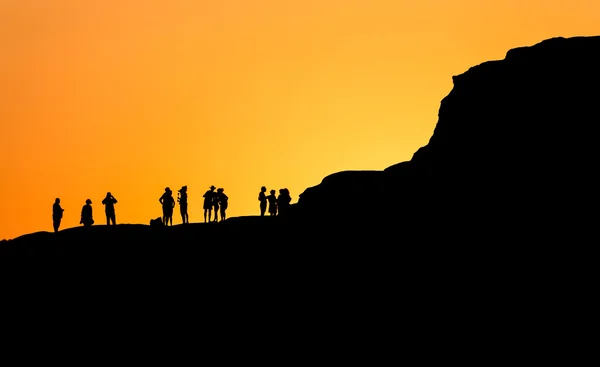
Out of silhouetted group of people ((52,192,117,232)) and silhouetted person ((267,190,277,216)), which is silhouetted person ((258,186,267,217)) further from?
silhouetted group of people ((52,192,117,232))

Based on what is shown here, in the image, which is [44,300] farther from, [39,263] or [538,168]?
[538,168]

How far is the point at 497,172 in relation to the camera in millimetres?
46438

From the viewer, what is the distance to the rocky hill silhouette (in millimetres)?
44062

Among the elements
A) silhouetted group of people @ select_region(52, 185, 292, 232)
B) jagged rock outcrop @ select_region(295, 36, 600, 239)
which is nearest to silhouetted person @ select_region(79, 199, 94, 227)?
silhouetted group of people @ select_region(52, 185, 292, 232)

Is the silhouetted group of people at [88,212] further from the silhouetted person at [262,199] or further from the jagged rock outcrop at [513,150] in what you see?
the jagged rock outcrop at [513,150]

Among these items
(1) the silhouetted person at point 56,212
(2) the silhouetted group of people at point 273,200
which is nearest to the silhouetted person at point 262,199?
(2) the silhouetted group of people at point 273,200

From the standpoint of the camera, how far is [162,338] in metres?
55.4

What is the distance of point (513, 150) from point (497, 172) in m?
1.09

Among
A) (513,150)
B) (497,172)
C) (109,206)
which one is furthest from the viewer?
(109,206)

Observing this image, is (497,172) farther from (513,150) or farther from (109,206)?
(109,206)

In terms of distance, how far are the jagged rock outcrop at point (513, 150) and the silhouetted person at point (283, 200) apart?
11.6m

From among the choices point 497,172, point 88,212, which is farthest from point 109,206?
point 497,172

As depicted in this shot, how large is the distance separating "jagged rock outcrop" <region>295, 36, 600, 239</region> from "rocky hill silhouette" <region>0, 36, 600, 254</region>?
0.04 metres

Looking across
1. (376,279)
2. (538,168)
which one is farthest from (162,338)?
(538,168)
